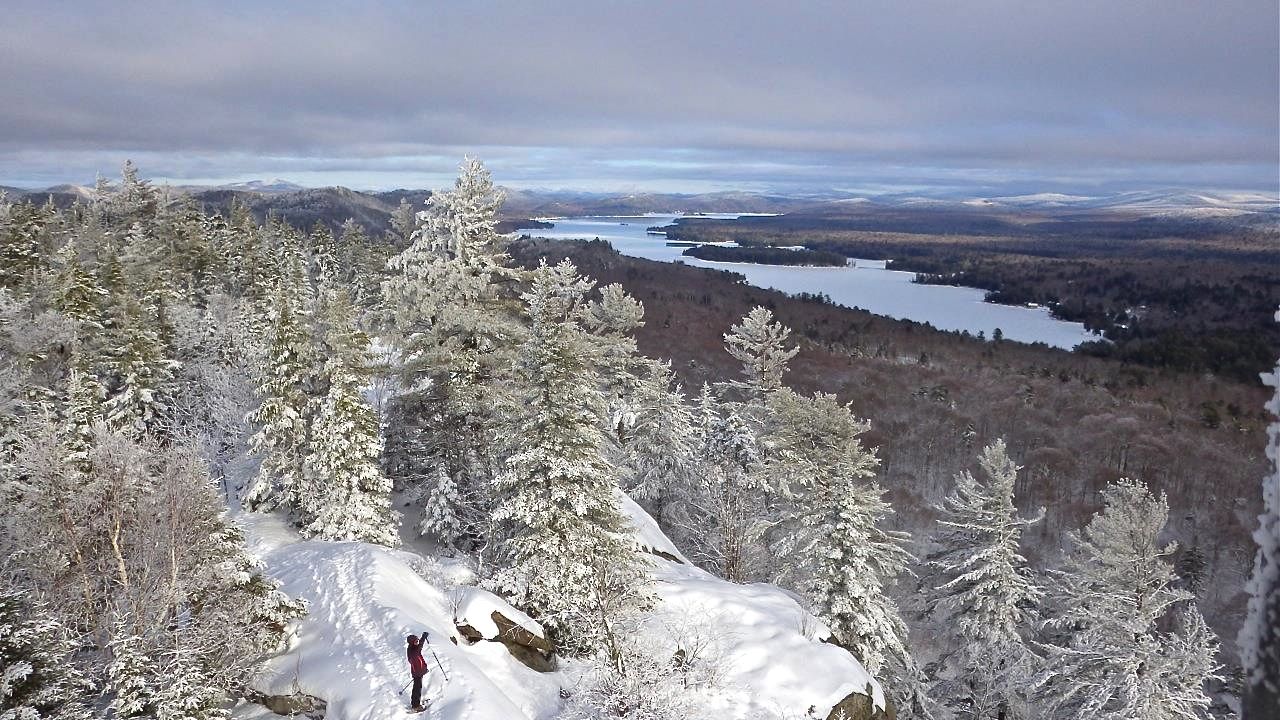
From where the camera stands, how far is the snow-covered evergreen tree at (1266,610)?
1.98 meters

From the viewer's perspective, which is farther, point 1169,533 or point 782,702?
point 1169,533

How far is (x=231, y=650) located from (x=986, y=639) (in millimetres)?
21247

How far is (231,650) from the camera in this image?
13172 mm

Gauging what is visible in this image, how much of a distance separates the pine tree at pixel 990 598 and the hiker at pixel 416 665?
54.7 feet

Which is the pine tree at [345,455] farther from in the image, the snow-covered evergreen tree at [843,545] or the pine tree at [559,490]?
the snow-covered evergreen tree at [843,545]

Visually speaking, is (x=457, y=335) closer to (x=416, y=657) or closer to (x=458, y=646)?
(x=458, y=646)

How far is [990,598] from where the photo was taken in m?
22.3

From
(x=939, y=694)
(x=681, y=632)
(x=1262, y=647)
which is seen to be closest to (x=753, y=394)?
(x=939, y=694)

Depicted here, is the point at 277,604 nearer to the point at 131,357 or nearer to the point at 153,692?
the point at 153,692

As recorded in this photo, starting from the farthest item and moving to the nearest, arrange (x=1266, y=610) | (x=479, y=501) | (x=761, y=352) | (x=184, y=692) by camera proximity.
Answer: (x=761, y=352) → (x=479, y=501) → (x=184, y=692) → (x=1266, y=610)

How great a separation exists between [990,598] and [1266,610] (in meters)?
23.4

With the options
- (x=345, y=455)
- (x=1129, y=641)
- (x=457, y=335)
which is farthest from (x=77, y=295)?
(x=1129, y=641)

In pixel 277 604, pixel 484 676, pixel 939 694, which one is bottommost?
pixel 939 694

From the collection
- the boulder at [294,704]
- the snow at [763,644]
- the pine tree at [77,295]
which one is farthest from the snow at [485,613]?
the pine tree at [77,295]
